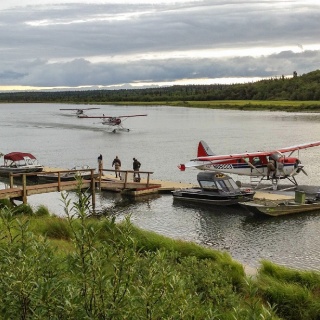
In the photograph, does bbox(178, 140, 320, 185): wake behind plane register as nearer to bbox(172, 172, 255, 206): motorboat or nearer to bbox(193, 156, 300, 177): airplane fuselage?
bbox(193, 156, 300, 177): airplane fuselage

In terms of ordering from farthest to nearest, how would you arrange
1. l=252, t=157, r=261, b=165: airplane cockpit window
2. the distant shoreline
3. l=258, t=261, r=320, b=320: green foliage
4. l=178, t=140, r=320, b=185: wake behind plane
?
1. the distant shoreline
2. l=252, t=157, r=261, b=165: airplane cockpit window
3. l=178, t=140, r=320, b=185: wake behind plane
4. l=258, t=261, r=320, b=320: green foliage

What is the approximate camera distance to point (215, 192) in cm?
2397

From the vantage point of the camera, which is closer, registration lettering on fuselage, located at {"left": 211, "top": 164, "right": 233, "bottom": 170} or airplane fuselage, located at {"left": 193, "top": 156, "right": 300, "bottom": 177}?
airplane fuselage, located at {"left": 193, "top": 156, "right": 300, "bottom": 177}

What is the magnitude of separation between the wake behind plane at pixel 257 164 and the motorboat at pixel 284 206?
342 cm

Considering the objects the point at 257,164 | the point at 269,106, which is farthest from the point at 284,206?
the point at 269,106

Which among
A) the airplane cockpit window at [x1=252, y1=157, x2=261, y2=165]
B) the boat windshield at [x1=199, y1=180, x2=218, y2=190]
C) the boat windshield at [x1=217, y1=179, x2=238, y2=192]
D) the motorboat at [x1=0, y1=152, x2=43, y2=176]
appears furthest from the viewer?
the motorboat at [x1=0, y1=152, x2=43, y2=176]

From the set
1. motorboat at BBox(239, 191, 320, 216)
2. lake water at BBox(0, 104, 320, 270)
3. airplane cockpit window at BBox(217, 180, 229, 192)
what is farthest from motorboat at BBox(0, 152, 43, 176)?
motorboat at BBox(239, 191, 320, 216)

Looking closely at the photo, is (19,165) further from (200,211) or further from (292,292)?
(292,292)

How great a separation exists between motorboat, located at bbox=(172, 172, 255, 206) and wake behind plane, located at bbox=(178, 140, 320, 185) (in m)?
1.79

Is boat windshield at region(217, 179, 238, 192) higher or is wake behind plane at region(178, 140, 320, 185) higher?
wake behind plane at region(178, 140, 320, 185)

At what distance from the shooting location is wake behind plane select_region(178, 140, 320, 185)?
85.0ft

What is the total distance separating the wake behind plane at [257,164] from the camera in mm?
25906

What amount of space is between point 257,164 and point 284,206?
17.0 feet

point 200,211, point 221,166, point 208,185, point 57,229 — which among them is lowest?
point 200,211
